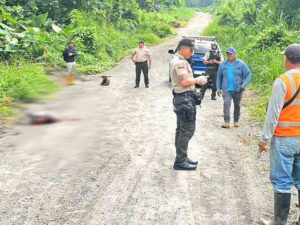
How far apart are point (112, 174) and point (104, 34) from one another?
835 inches

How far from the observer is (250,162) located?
7566 millimetres

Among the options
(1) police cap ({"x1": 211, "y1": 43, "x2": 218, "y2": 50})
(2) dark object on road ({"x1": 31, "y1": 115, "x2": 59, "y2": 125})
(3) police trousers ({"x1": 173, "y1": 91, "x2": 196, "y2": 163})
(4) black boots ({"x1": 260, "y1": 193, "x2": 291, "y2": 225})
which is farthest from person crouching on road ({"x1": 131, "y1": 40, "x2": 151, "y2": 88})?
(2) dark object on road ({"x1": 31, "y1": 115, "x2": 59, "y2": 125})

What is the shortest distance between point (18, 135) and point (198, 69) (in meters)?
13.7

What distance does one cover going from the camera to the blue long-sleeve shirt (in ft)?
32.4

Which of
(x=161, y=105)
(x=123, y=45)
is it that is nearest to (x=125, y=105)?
(x=161, y=105)

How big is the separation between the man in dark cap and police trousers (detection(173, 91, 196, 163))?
1.88 metres

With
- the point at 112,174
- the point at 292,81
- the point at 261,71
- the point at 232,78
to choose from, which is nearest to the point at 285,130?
the point at 292,81

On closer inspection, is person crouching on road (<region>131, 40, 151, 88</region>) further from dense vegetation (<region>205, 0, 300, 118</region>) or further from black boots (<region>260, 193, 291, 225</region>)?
black boots (<region>260, 193, 291, 225</region>)

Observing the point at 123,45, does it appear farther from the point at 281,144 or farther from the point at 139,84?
the point at 281,144

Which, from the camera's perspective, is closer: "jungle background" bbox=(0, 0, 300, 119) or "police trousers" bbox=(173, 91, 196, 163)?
"police trousers" bbox=(173, 91, 196, 163)

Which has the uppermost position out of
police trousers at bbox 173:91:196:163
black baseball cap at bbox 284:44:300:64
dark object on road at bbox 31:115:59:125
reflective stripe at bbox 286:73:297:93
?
black baseball cap at bbox 284:44:300:64

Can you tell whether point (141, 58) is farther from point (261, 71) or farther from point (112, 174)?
point (112, 174)

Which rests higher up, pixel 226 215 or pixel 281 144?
pixel 281 144

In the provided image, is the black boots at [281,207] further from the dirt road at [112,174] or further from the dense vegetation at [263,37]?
the dense vegetation at [263,37]
